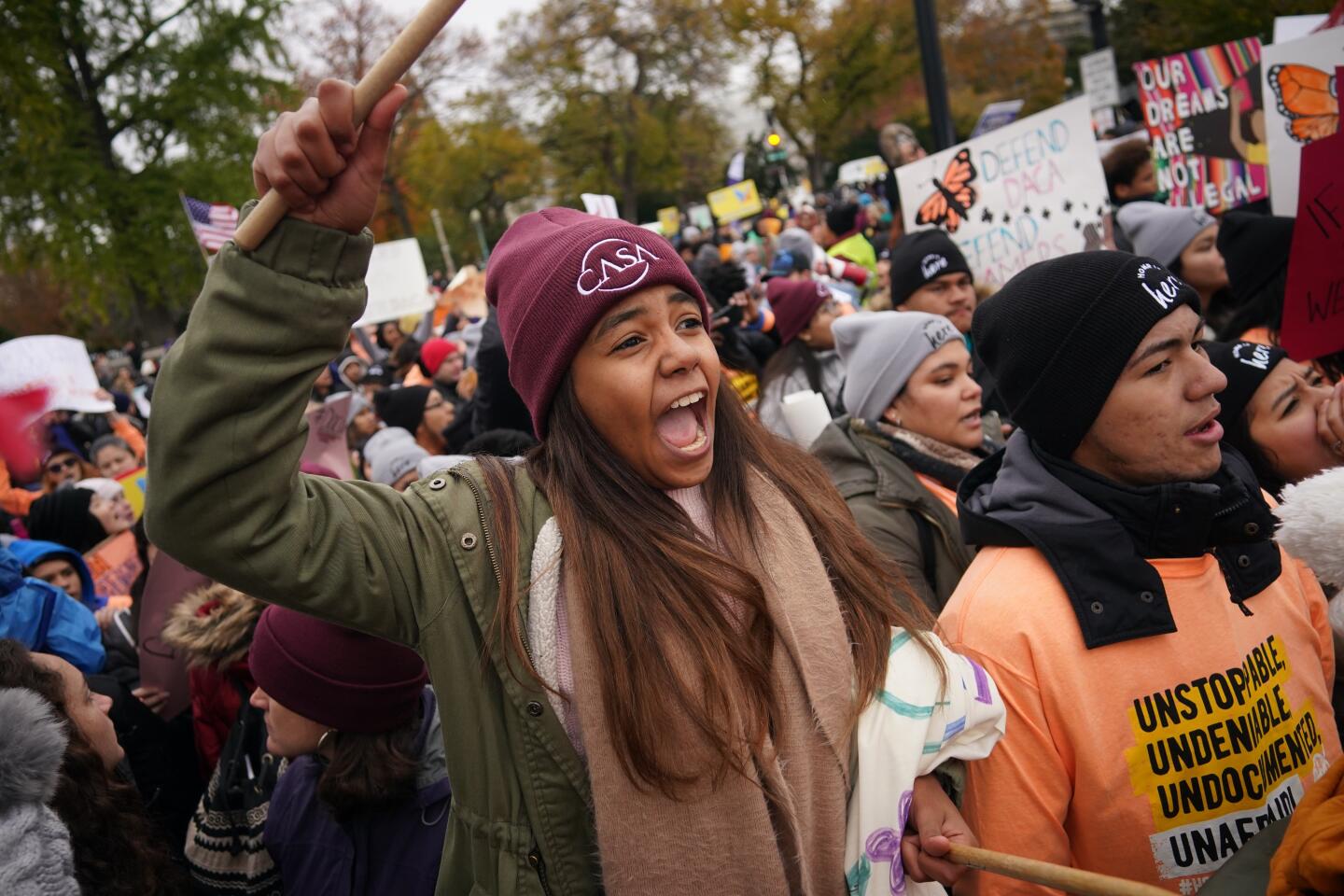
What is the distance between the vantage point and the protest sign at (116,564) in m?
4.77

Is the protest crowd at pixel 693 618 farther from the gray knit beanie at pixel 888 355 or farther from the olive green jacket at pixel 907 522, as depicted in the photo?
the gray knit beanie at pixel 888 355

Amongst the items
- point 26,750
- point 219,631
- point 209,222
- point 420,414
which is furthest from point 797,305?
point 209,222

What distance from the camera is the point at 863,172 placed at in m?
30.2

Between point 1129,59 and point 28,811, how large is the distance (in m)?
39.1

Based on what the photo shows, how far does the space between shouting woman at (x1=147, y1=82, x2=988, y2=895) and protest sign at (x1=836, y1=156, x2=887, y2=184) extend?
2804cm

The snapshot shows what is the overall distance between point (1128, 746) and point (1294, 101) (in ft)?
11.5

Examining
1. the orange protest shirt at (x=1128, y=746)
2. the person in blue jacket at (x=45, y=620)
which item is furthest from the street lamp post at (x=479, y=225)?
the orange protest shirt at (x=1128, y=746)

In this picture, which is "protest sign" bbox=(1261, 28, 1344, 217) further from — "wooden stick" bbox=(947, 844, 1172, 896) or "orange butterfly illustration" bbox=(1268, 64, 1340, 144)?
"wooden stick" bbox=(947, 844, 1172, 896)

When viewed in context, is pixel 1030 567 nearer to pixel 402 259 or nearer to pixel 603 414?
pixel 603 414

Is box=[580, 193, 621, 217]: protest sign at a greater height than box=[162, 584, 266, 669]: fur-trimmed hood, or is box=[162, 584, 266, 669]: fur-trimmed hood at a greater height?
box=[580, 193, 621, 217]: protest sign

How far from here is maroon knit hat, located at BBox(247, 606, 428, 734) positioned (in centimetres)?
236

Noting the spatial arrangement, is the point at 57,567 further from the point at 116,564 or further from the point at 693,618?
the point at 693,618

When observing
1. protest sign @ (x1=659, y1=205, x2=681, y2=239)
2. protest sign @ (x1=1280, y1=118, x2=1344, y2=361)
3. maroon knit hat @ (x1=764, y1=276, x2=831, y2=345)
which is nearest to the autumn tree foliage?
protest sign @ (x1=659, y1=205, x2=681, y2=239)

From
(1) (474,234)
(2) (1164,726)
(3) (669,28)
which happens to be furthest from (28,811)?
(1) (474,234)
